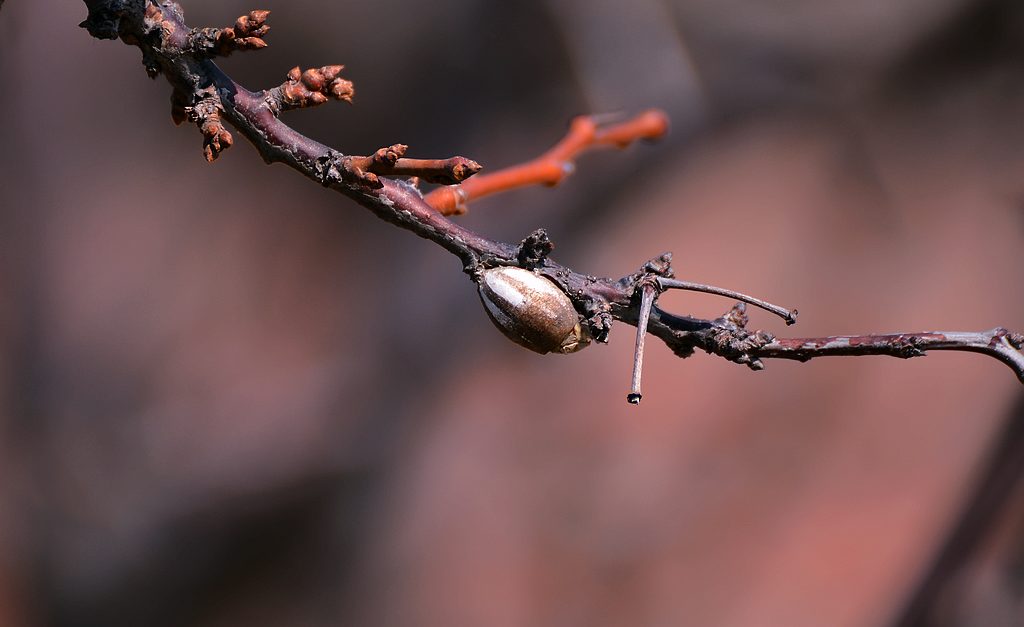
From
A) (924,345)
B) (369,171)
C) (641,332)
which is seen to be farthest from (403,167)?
(924,345)

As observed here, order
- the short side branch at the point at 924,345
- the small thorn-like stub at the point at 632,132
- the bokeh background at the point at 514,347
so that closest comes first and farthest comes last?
the short side branch at the point at 924,345 < the small thorn-like stub at the point at 632,132 < the bokeh background at the point at 514,347

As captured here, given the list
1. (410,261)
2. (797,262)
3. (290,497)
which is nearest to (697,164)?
(797,262)

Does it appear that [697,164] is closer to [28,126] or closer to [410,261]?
Result: [410,261]

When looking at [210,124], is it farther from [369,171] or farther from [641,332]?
[641,332]

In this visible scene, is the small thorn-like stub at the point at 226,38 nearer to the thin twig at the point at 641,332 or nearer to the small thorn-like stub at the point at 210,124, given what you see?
the small thorn-like stub at the point at 210,124

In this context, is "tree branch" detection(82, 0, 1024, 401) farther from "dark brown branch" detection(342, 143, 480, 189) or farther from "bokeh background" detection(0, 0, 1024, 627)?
"bokeh background" detection(0, 0, 1024, 627)

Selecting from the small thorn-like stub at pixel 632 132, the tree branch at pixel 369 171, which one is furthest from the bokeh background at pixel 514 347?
the tree branch at pixel 369 171

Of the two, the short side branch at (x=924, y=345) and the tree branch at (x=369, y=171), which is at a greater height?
the tree branch at (x=369, y=171)
